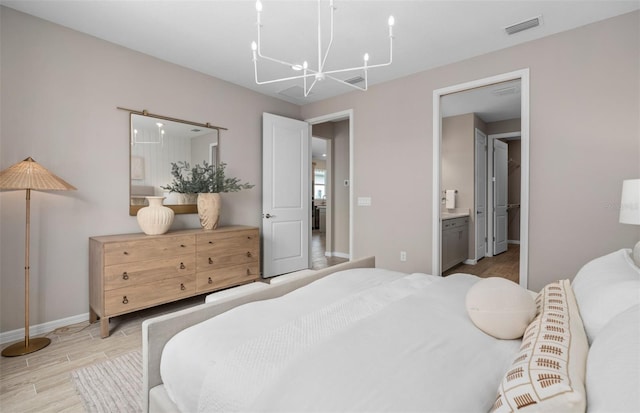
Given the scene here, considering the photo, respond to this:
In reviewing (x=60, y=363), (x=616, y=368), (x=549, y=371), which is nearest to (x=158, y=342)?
(x=549, y=371)

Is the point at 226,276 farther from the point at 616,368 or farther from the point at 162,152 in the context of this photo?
the point at 616,368

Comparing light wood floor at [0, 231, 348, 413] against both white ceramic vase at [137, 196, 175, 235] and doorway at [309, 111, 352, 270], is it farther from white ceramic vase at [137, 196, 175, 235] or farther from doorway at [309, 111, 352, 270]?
doorway at [309, 111, 352, 270]

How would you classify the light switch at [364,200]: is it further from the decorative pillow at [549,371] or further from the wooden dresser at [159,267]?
the decorative pillow at [549,371]

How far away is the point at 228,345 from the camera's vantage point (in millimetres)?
1024

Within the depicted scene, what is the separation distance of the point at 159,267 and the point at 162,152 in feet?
4.17

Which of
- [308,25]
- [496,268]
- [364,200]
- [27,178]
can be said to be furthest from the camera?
[496,268]

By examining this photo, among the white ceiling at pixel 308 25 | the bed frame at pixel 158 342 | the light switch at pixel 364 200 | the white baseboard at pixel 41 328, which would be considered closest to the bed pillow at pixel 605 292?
the bed frame at pixel 158 342

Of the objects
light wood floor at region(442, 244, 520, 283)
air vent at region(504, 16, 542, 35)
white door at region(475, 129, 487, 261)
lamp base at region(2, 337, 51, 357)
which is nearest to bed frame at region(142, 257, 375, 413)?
lamp base at region(2, 337, 51, 357)

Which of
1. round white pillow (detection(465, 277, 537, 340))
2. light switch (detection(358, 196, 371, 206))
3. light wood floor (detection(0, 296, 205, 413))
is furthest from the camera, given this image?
light switch (detection(358, 196, 371, 206))

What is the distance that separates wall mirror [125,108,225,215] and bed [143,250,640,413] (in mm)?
2294

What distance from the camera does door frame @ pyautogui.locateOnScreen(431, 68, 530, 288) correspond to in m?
2.92

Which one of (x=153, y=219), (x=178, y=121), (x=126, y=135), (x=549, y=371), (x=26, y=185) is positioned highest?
(x=178, y=121)

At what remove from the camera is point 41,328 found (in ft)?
8.34

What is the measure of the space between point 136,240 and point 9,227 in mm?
904
